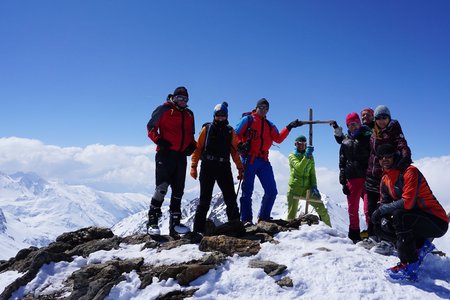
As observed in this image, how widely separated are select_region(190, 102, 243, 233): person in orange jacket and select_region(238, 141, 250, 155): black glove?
719mm

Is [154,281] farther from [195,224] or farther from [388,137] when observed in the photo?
[388,137]

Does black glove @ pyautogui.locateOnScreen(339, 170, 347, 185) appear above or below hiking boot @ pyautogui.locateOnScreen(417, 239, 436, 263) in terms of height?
above

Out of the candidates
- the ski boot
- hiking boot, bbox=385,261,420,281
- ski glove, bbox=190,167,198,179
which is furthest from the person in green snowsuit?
hiking boot, bbox=385,261,420,281

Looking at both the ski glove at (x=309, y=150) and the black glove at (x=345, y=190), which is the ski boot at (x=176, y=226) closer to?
the black glove at (x=345, y=190)

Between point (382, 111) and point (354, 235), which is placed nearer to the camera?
point (382, 111)

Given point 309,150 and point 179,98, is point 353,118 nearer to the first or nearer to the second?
point 309,150

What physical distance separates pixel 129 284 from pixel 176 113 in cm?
476

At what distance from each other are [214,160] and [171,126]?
1.59 m

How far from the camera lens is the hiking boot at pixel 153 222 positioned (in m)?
10.4

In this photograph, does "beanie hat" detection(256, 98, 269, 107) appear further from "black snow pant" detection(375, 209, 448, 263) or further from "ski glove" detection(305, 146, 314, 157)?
"black snow pant" detection(375, 209, 448, 263)

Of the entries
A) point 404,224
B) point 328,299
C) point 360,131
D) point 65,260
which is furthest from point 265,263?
point 65,260

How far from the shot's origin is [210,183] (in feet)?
32.9

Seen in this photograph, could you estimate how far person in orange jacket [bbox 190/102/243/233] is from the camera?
10008 millimetres

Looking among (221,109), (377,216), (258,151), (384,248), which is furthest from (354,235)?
(221,109)
